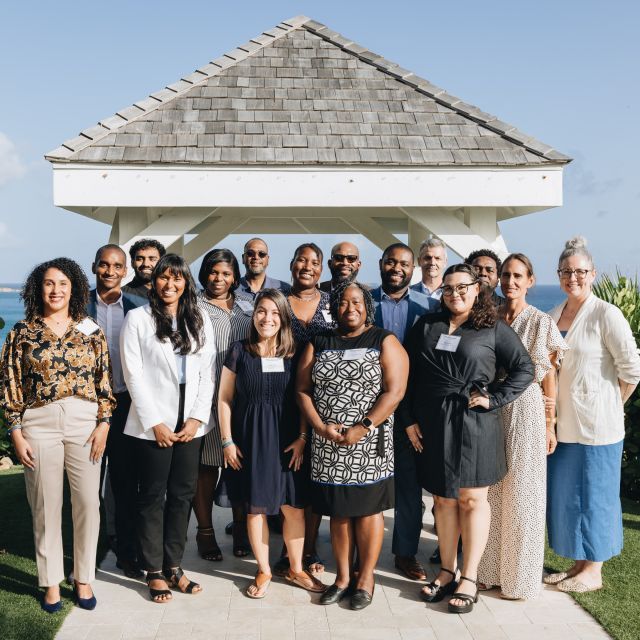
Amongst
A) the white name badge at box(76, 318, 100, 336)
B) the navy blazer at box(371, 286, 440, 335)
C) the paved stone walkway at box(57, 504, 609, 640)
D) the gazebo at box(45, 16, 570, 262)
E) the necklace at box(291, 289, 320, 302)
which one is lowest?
the paved stone walkway at box(57, 504, 609, 640)

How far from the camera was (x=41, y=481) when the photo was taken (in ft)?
12.8

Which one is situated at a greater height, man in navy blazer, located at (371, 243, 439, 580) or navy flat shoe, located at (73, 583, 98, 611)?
man in navy blazer, located at (371, 243, 439, 580)

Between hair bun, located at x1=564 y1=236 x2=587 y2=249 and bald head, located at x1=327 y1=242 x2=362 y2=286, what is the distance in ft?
5.08

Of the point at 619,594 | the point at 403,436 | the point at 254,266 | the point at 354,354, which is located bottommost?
the point at 619,594

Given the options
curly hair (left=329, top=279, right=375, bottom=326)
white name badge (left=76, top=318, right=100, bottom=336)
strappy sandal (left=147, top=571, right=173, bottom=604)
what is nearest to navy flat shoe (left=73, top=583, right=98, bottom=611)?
strappy sandal (left=147, top=571, right=173, bottom=604)

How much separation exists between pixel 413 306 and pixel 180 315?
1628 mm

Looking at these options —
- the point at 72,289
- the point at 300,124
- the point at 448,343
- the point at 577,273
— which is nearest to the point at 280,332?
the point at 448,343

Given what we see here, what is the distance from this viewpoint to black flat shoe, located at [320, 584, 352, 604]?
13.5ft

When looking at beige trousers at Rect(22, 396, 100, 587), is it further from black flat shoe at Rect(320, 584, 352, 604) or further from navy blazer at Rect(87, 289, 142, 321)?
black flat shoe at Rect(320, 584, 352, 604)

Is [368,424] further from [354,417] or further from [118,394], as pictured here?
[118,394]

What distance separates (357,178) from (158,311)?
11.0ft

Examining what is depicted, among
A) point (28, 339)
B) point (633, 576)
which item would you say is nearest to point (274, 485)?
point (28, 339)

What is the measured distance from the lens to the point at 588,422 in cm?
431

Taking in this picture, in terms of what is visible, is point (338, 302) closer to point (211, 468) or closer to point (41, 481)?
point (211, 468)
